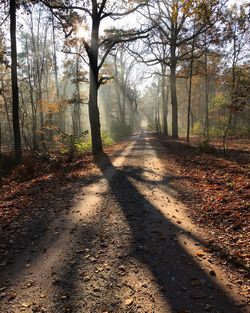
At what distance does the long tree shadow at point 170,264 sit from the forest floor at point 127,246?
1cm

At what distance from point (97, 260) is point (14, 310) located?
5.08 ft

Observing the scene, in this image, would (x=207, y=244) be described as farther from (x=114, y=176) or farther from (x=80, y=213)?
(x=114, y=176)

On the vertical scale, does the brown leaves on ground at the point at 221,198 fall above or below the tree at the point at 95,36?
below

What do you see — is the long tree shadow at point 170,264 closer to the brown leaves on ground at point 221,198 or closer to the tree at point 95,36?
the brown leaves on ground at point 221,198

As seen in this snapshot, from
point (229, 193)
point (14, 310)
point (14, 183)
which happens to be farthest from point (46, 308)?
point (14, 183)

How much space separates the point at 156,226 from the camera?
6480mm

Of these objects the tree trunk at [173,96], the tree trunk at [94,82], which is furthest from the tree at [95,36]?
the tree trunk at [173,96]

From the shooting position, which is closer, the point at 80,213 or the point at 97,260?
the point at 97,260

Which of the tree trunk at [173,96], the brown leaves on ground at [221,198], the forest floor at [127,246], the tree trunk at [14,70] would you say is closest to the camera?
the forest floor at [127,246]

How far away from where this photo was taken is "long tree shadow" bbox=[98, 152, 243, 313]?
4.04 meters

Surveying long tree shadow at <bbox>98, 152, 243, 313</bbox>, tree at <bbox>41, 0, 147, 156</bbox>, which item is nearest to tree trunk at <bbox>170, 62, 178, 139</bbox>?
tree at <bbox>41, 0, 147, 156</bbox>

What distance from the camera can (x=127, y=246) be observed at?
5.63 metres

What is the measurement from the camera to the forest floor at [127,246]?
4.15 m

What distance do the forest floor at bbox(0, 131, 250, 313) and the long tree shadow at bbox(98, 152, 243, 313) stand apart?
0.01 m
